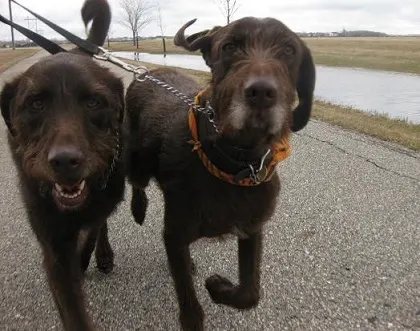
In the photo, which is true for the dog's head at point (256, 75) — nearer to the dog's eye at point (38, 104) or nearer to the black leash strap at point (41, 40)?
the dog's eye at point (38, 104)

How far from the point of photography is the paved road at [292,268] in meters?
3.29

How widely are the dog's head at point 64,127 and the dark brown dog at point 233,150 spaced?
1.74ft

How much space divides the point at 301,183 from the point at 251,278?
10.7ft

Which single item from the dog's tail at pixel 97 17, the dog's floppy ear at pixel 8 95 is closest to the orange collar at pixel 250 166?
the dog's floppy ear at pixel 8 95

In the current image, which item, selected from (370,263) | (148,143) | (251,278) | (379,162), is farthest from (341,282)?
(379,162)

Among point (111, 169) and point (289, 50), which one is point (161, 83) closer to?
point (111, 169)

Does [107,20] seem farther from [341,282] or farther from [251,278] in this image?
[341,282]

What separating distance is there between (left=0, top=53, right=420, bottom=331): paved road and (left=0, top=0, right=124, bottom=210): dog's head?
1040mm

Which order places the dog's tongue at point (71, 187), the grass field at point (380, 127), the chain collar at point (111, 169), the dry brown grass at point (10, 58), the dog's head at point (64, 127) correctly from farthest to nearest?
the dry brown grass at point (10, 58) < the grass field at point (380, 127) < the chain collar at point (111, 169) < the dog's tongue at point (71, 187) < the dog's head at point (64, 127)

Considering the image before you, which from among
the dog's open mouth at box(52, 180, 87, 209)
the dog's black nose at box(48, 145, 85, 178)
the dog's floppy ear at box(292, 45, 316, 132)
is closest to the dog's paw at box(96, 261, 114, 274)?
the dog's open mouth at box(52, 180, 87, 209)

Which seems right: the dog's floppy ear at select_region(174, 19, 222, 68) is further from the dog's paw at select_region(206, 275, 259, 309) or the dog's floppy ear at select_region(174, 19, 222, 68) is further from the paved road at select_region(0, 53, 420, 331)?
the paved road at select_region(0, 53, 420, 331)

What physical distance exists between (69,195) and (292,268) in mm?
2057

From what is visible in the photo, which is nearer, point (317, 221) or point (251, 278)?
point (251, 278)

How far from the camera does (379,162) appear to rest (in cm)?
712
